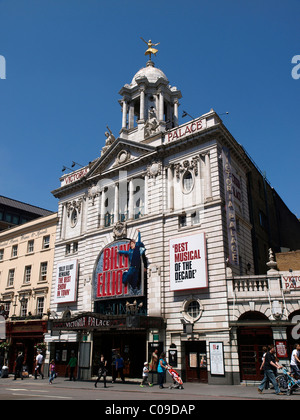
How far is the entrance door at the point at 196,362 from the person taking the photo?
84.9 feet

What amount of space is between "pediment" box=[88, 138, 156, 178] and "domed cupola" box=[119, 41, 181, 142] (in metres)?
1.84

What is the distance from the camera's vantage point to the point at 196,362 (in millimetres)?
26312

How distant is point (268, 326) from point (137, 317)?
8613mm

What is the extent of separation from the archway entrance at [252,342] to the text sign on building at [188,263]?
3.92 m

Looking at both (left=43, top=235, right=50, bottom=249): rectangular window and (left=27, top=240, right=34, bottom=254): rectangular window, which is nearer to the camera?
(left=43, top=235, right=50, bottom=249): rectangular window

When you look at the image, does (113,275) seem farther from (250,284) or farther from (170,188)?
(250,284)

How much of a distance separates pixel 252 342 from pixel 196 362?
4.33 meters

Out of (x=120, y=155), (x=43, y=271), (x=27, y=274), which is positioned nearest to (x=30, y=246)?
(x=27, y=274)

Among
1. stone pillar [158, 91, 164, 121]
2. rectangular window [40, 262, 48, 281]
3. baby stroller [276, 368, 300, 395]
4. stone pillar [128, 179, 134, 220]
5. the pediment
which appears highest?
stone pillar [158, 91, 164, 121]

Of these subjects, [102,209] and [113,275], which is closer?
[113,275]

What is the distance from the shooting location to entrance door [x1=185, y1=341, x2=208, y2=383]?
2588 cm

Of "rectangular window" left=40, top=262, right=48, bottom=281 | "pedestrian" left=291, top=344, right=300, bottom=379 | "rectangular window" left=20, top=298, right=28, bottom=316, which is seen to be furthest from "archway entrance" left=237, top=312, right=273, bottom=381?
"rectangular window" left=20, top=298, right=28, bottom=316

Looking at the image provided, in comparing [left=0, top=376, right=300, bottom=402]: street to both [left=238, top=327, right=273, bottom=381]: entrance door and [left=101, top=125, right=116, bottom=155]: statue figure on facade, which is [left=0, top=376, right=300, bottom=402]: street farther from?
[left=101, top=125, right=116, bottom=155]: statue figure on facade
